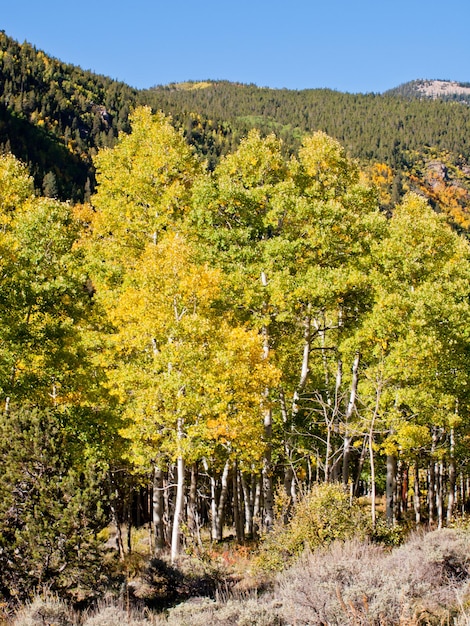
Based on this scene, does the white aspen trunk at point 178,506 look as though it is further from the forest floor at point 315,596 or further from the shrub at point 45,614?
the shrub at point 45,614

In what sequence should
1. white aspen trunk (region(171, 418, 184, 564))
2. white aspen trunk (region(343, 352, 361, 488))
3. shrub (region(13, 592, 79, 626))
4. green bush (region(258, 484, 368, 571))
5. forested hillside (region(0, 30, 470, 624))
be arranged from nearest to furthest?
1. shrub (region(13, 592, 79, 626))
2. forested hillside (region(0, 30, 470, 624))
3. green bush (region(258, 484, 368, 571))
4. white aspen trunk (region(171, 418, 184, 564))
5. white aspen trunk (region(343, 352, 361, 488))

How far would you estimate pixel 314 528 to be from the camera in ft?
38.4

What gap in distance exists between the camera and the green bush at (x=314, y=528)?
11.6 metres

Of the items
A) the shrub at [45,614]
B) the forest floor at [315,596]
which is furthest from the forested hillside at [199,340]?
the shrub at [45,614]

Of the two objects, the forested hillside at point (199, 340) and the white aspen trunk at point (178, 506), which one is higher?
the forested hillside at point (199, 340)

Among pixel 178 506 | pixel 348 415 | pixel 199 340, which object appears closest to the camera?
pixel 178 506

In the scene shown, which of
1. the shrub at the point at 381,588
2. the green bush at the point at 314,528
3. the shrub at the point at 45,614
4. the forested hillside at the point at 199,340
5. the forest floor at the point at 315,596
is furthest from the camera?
the green bush at the point at 314,528

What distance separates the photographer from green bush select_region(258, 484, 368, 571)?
38.0 ft

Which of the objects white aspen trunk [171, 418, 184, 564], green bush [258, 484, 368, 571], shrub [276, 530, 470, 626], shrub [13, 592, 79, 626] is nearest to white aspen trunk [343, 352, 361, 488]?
green bush [258, 484, 368, 571]

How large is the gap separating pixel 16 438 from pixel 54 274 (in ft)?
23.3

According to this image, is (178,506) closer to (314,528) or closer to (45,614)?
(314,528)

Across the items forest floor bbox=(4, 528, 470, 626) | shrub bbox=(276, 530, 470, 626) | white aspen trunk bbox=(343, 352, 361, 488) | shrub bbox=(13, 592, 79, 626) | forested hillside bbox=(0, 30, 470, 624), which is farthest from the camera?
white aspen trunk bbox=(343, 352, 361, 488)

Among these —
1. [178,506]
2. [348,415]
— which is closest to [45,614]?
[178,506]

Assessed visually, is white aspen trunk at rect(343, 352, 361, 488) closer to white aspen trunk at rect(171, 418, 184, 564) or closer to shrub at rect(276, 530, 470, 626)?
white aspen trunk at rect(171, 418, 184, 564)
